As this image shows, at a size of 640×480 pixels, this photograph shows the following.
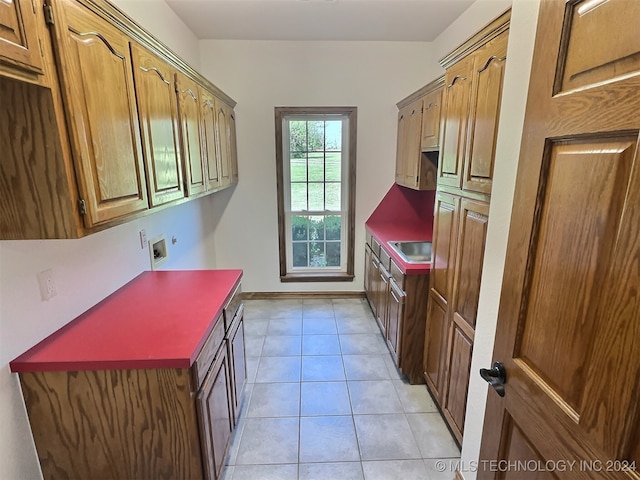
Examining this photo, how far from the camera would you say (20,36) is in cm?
88

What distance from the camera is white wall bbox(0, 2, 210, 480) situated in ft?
3.88

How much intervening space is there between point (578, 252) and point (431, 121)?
200 cm

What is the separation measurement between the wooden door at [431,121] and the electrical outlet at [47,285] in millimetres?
2384

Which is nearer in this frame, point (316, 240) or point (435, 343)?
point (435, 343)

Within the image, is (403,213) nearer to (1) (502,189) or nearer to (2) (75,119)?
(1) (502,189)

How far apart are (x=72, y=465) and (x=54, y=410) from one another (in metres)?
0.26

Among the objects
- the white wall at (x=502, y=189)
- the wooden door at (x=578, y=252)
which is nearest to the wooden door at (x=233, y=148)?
the white wall at (x=502, y=189)

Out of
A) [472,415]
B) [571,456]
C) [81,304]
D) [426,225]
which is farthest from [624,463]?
[426,225]

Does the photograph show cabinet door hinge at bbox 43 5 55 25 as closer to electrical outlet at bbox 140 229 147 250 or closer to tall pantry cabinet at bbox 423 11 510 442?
electrical outlet at bbox 140 229 147 250

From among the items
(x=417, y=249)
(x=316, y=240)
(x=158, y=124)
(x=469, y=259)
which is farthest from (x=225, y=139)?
(x=469, y=259)

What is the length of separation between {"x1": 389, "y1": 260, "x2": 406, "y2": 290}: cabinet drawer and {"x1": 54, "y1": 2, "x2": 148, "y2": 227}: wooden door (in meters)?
1.71

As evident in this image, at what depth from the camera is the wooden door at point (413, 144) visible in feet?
9.12

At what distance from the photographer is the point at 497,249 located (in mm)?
1223

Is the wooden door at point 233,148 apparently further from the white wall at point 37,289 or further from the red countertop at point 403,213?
the red countertop at point 403,213
